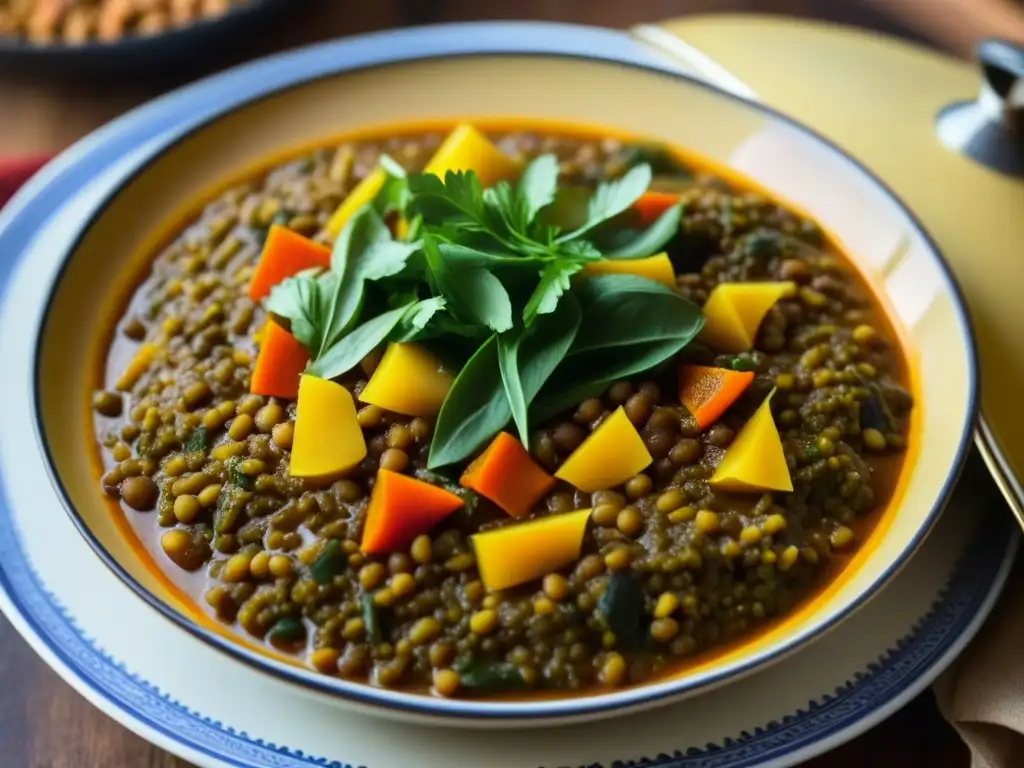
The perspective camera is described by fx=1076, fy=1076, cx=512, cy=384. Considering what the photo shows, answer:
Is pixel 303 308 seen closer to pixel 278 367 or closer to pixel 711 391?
pixel 278 367

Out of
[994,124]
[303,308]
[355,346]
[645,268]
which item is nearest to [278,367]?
[303,308]

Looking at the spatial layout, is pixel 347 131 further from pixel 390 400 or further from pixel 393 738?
pixel 393 738

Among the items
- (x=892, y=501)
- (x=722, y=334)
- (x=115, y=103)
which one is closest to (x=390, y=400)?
(x=722, y=334)

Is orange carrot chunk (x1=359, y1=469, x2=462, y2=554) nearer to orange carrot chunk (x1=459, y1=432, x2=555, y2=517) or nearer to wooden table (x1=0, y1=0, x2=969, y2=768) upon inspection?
orange carrot chunk (x1=459, y1=432, x2=555, y2=517)

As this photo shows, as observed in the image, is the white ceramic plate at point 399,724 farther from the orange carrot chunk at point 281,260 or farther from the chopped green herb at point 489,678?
the orange carrot chunk at point 281,260

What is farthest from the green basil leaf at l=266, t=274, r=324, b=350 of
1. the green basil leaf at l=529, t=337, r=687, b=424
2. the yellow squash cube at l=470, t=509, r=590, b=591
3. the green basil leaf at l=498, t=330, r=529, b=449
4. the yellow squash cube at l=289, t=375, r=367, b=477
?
the yellow squash cube at l=470, t=509, r=590, b=591

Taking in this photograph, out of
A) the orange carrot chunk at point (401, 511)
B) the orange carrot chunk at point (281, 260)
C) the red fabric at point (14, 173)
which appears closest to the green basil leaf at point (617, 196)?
the orange carrot chunk at point (281, 260)
